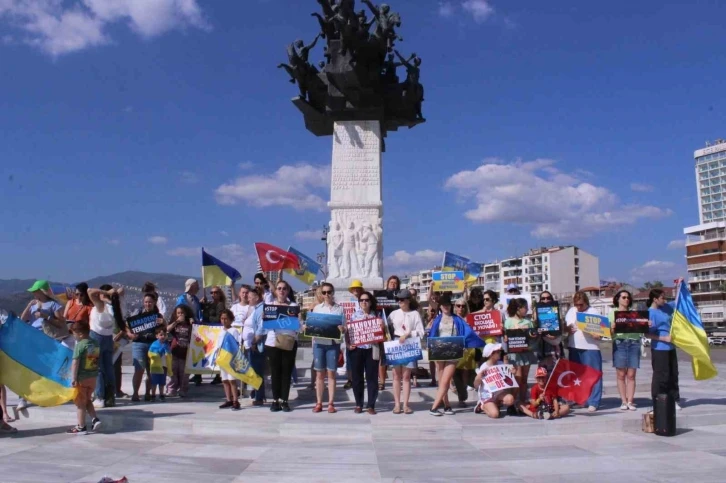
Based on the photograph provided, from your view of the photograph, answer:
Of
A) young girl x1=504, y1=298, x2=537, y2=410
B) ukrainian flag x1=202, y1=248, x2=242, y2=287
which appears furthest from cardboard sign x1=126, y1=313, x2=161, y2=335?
young girl x1=504, y1=298, x2=537, y2=410

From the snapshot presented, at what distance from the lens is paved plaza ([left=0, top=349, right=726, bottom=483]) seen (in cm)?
603

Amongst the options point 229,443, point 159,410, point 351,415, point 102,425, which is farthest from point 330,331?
point 102,425

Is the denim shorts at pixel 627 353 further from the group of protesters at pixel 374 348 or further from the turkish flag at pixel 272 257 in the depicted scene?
the turkish flag at pixel 272 257

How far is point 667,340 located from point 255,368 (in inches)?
249

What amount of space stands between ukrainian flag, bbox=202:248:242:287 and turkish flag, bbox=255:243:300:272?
0.78m

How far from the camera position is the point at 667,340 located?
9.29 metres

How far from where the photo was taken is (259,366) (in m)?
9.79

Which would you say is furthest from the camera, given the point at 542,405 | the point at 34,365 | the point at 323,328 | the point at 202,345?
the point at 202,345

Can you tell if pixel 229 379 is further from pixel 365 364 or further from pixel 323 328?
pixel 365 364

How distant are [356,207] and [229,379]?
7.27 meters

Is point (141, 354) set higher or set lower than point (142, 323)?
lower

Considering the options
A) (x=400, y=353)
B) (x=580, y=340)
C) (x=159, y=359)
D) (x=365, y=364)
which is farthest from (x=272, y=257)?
(x=580, y=340)

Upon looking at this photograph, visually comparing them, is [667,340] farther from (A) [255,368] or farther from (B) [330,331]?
(A) [255,368]

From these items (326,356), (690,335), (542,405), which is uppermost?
(690,335)
